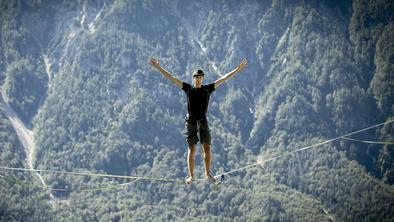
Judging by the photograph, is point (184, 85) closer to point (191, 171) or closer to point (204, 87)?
point (204, 87)

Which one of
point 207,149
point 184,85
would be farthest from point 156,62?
point 207,149

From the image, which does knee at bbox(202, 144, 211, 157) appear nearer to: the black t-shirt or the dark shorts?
the dark shorts

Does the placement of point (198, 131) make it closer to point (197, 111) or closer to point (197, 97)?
point (197, 111)

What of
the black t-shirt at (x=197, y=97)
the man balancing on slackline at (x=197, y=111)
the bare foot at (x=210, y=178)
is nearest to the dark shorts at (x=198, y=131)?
the man balancing on slackline at (x=197, y=111)

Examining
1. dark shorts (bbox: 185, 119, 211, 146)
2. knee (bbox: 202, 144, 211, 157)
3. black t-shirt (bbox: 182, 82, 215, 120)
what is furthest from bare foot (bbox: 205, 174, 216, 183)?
black t-shirt (bbox: 182, 82, 215, 120)

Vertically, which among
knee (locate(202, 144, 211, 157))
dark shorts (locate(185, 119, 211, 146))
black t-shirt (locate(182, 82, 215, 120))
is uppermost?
black t-shirt (locate(182, 82, 215, 120))

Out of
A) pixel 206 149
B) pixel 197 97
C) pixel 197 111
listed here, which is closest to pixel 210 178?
pixel 206 149

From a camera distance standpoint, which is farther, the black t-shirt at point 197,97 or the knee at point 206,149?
the knee at point 206,149

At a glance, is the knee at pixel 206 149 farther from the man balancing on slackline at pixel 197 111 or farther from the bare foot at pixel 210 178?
the bare foot at pixel 210 178
